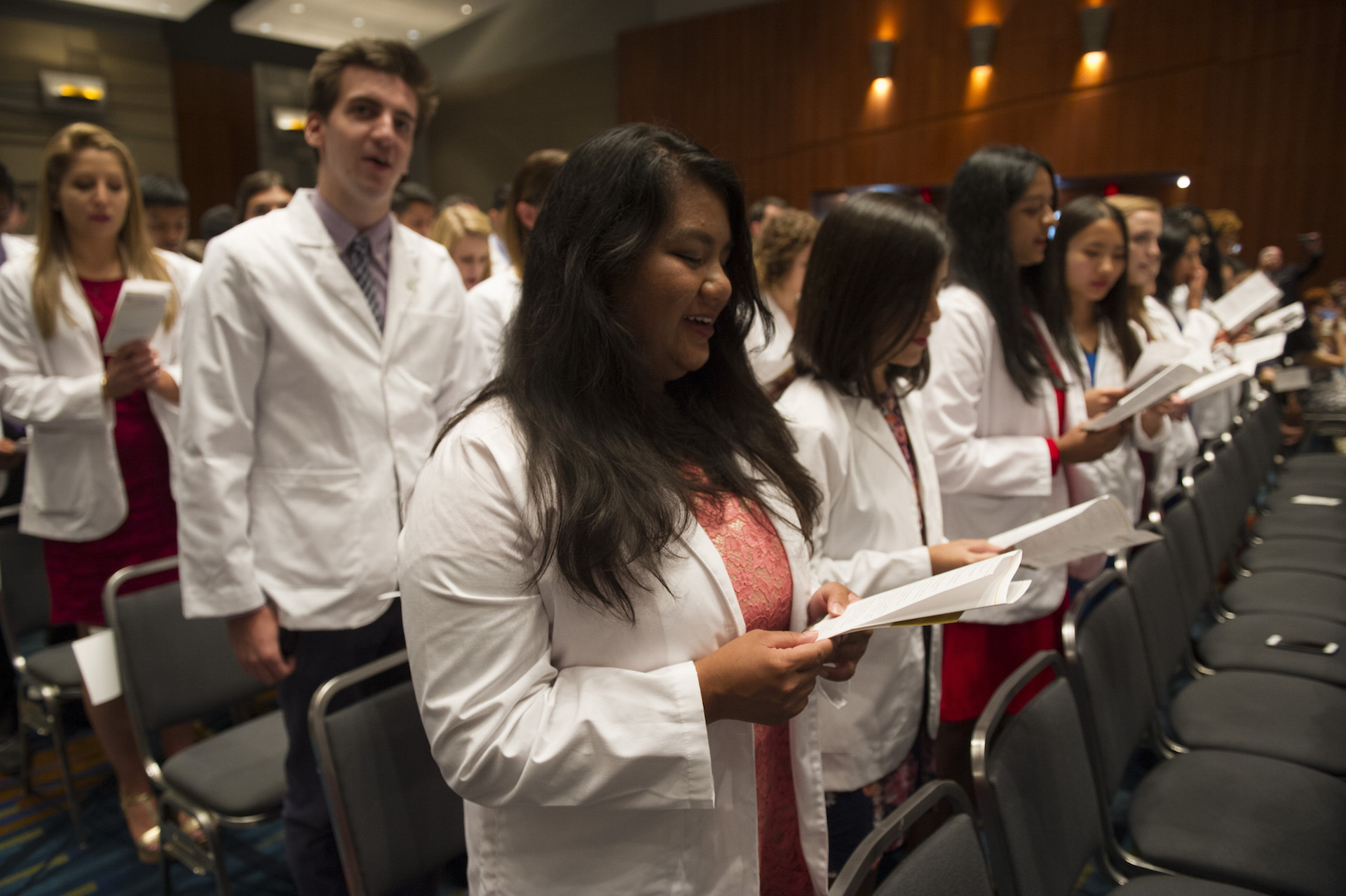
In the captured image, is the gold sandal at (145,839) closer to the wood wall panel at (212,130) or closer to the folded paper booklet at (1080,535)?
the folded paper booklet at (1080,535)

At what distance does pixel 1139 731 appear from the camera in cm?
193

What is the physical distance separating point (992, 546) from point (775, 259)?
2242 millimetres

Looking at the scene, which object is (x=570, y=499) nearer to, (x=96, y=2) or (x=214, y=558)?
(x=214, y=558)

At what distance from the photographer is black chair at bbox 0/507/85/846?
93.3 inches

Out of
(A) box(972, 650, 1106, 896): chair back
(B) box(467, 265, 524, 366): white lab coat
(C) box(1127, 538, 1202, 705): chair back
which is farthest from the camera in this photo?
(B) box(467, 265, 524, 366): white lab coat

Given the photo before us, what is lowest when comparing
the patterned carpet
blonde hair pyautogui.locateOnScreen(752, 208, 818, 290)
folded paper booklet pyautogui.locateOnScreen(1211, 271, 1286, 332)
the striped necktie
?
the patterned carpet

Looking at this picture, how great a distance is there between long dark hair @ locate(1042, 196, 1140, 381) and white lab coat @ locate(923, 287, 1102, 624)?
172 mm

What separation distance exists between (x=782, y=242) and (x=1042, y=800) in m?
2.54

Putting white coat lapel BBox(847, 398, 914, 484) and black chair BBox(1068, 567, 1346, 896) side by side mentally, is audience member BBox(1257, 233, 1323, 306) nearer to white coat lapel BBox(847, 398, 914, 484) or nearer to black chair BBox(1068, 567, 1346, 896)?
black chair BBox(1068, 567, 1346, 896)

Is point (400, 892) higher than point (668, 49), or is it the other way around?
point (668, 49)

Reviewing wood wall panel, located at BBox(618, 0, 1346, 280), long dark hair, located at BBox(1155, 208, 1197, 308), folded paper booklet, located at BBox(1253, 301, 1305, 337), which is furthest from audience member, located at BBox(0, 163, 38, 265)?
folded paper booklet, located at BBox(1253, 301, 1305, 337)

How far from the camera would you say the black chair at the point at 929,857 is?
98 centimetres

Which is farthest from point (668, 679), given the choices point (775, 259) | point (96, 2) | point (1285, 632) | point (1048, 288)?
point (96, 2)

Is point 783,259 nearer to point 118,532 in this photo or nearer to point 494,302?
point 494,302
